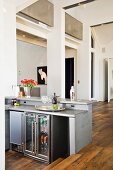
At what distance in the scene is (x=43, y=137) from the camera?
124 inches

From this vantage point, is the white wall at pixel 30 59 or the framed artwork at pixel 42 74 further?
the framed artwork at pixel 42 74

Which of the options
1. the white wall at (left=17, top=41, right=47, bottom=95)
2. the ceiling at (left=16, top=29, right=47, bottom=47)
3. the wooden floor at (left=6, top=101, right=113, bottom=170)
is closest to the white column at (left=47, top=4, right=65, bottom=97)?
the ceiling at (left=16, top=29, right=47, bottom=47)

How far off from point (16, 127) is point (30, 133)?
33cm

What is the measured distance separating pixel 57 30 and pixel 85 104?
404 cm

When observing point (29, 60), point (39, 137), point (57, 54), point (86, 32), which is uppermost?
point (86, 32)

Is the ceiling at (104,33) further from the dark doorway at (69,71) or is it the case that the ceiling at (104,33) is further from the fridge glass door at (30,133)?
the fridge glass door at (30,133)

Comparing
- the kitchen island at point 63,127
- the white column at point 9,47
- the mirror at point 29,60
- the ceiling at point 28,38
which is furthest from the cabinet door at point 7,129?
the mirror at point 29,60

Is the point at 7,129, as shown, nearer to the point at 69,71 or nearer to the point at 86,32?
the point at 69,71

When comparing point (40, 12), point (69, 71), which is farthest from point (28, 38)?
point (69, 71)

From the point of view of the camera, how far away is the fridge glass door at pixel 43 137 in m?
3.05

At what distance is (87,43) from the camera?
8.80 metres

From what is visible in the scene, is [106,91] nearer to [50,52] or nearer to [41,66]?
[41,66]

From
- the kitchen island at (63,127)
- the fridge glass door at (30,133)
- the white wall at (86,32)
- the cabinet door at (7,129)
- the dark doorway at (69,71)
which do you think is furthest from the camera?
the dark doorway at (69,71)

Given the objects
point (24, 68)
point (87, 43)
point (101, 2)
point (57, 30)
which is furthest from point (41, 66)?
point (101, 2)
